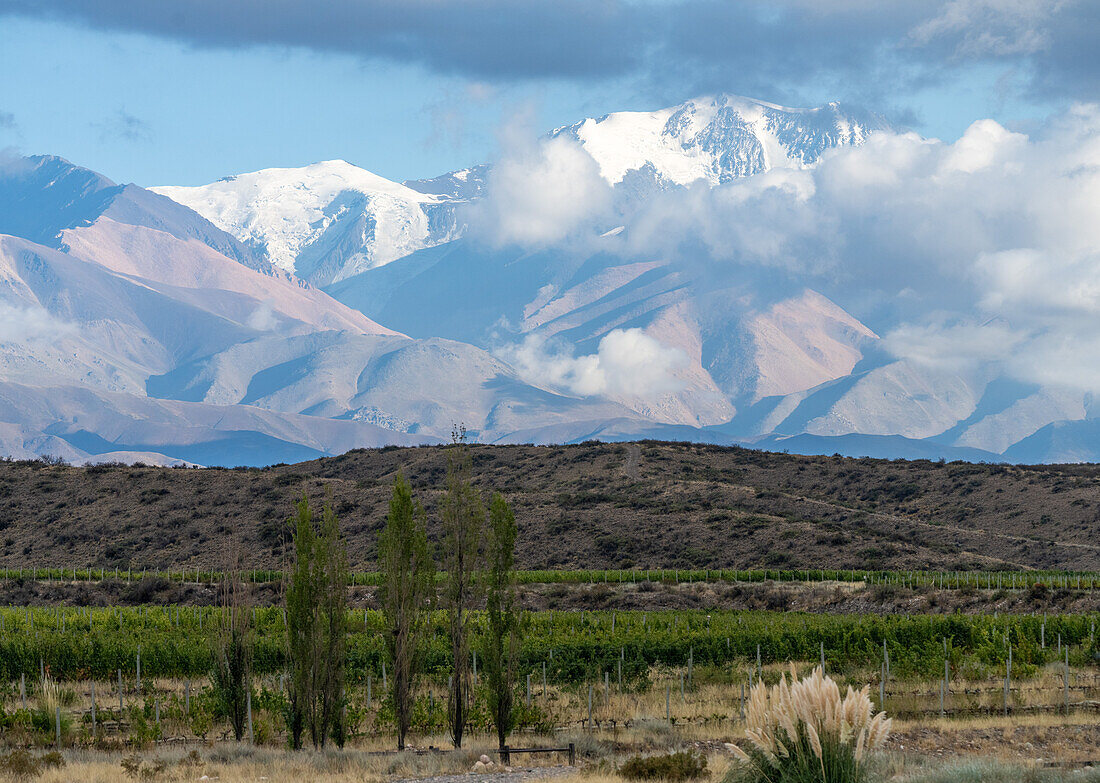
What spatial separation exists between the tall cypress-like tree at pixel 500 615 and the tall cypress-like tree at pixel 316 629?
146 inches

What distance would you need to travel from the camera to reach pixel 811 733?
1772 centimetres

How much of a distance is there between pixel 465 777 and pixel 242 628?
28.7ft

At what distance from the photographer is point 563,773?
90.9 ft

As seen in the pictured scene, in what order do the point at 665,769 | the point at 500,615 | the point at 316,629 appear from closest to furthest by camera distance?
the point at 665,769 < the point at 316,629 < the point at 500,615

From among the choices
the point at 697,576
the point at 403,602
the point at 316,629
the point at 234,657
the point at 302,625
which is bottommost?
the point at 234,657

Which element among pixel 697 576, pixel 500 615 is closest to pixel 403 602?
pixel 500 615

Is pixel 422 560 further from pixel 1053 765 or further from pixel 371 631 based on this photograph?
pixel 371 631

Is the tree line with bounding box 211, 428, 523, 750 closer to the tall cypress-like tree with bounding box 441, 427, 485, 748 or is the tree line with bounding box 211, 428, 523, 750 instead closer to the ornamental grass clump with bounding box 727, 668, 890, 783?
the tall cypress-like tree with bounding box 441, 427, 485, 748

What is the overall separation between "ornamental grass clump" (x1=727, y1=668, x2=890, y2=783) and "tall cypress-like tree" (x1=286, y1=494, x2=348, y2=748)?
1437cm

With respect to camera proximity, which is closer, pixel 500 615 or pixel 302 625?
pixel 302 625

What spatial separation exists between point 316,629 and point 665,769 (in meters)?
9.37

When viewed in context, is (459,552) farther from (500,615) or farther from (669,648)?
(669,648)

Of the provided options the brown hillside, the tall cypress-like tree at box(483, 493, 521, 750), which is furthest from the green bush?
the brown hillside

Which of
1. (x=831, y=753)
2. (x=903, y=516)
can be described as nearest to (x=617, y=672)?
(x=831, y=753)
